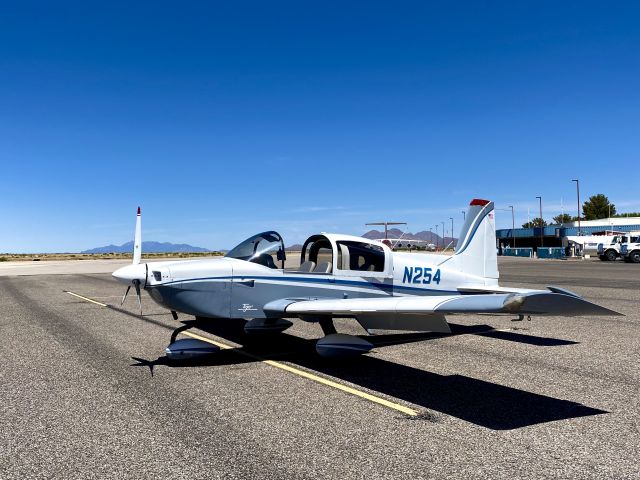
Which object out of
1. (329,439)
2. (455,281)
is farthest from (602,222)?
(329,439)

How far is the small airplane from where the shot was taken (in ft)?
24.1

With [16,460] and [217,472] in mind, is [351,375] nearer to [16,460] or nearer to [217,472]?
[217,472]

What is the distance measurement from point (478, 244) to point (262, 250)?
205 inches

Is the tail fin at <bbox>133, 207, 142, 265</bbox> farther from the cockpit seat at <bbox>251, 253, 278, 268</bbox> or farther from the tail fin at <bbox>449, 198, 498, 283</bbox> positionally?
the tail fin at <bbox>449, 198, 498, 283</bbox>

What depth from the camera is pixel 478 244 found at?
11.0 meters

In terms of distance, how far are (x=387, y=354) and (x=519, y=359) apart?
2227mm

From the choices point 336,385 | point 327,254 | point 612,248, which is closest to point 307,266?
point 327,254

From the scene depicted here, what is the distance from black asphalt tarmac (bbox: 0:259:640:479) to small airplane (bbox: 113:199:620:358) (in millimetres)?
715

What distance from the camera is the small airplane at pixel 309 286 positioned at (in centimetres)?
734

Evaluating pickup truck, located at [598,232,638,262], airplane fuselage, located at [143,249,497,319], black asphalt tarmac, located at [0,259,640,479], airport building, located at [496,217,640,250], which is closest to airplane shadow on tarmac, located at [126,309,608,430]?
black asphalt tarmac, located at [0,259,640,479]

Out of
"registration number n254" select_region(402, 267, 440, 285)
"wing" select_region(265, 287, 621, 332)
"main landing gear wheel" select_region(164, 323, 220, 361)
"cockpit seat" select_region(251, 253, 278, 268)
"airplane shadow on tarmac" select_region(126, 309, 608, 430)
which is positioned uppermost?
"cockpit seat" select_region(251, 253, 278, 268)

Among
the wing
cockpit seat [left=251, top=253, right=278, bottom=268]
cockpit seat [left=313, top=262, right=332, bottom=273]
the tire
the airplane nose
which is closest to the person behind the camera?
the wing

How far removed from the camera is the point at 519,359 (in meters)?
8.29

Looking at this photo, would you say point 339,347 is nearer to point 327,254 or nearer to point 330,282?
point 330,282
